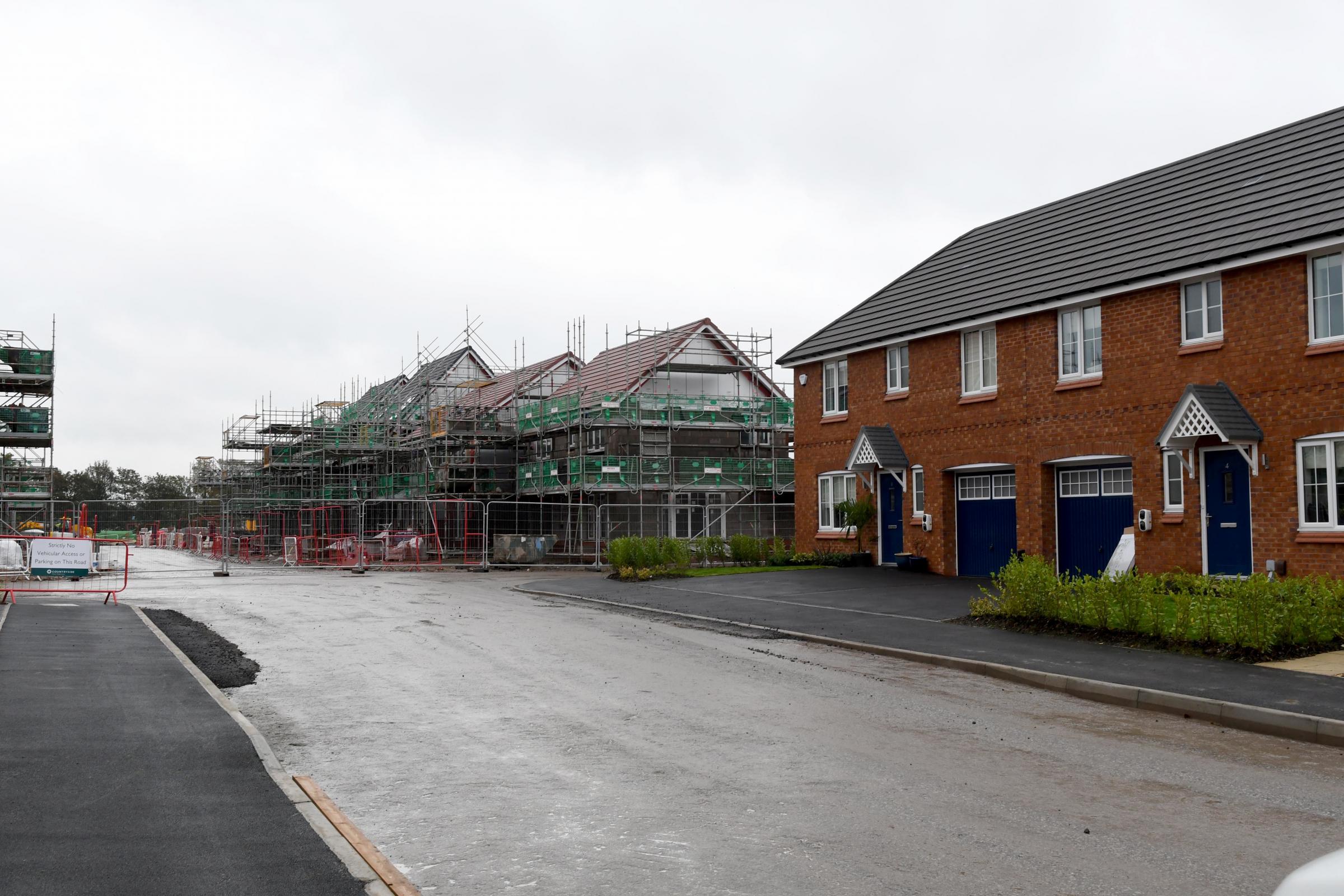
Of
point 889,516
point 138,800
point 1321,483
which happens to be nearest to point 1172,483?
point 1321,483

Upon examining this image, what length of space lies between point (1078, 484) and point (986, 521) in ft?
9.01

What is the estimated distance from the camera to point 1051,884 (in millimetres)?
5738

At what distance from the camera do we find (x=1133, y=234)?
23.5 metres

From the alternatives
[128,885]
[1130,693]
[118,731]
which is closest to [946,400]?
[1130,693]

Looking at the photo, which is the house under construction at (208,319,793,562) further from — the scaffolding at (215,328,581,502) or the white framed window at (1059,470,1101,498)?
the white framed window at (1059,470,1101,498)

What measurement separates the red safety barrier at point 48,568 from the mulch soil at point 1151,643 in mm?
16161

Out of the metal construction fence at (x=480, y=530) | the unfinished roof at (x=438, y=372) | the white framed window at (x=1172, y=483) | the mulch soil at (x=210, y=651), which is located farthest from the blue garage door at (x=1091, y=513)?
the unfinished roof at (x=438, y=372)

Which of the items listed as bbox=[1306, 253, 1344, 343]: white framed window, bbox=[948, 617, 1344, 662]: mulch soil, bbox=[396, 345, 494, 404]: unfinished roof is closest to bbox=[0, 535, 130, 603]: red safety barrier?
bbox=[948, 617, 1344, 662]: mulch soil

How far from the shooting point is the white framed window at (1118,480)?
22.7m

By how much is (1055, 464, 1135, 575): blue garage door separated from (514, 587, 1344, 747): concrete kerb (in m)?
9.39

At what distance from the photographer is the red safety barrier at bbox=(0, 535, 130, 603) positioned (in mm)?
23594

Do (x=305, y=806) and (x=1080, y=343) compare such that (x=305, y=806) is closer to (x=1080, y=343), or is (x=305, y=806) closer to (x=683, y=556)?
(x=1080, y=343)

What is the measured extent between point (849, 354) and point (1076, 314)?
735cm

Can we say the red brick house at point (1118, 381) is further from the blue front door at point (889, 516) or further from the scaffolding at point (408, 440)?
the scaffolding at point (408, 440)
